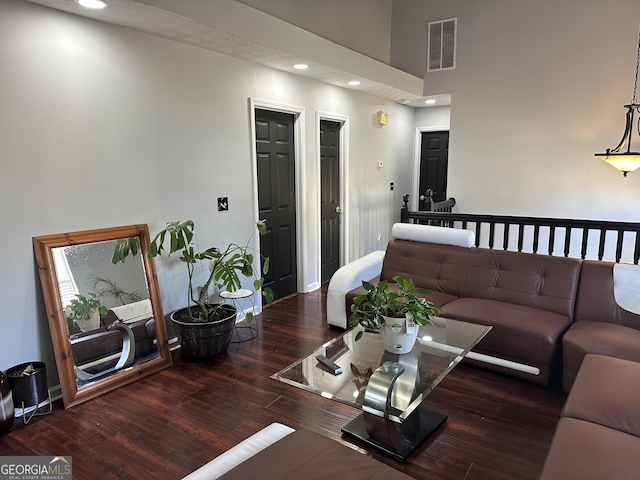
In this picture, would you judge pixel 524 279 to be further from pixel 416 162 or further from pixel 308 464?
pixel 416 162

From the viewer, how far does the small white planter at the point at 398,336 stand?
85.5 inches

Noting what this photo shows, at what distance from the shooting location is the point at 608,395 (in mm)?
1881

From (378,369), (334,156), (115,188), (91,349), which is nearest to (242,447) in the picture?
(378,369)

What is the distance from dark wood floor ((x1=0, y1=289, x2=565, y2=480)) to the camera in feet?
6.93

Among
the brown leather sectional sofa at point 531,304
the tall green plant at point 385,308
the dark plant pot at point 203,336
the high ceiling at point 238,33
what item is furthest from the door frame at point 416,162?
the tall green plant at point 385,308

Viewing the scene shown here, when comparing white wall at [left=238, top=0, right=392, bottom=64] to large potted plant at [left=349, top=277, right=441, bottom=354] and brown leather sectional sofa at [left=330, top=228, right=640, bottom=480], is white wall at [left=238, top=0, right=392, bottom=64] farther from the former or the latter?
large potted plant at [left=349, top=277, right=441, bottom=354]

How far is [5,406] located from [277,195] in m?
2.80

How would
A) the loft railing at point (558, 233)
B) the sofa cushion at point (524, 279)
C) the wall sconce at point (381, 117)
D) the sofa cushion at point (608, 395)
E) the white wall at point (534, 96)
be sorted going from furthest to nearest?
the wall sconce at point (381, 117), the white wall at point (534, 96), the loft railing at point (558, 233), the sofa cushion at point (524, 279), the sofa cushion at point (608, 395)

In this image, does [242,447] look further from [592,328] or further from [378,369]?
[592,328]

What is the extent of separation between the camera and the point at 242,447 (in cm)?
164

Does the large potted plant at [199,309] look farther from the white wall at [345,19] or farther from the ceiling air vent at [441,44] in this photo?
the ceiling air vent at [441,44]

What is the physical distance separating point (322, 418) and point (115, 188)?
6.70 ft

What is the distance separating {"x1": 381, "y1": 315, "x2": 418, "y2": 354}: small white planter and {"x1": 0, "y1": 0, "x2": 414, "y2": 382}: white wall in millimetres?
1941

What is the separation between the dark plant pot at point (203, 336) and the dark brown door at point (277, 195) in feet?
3.89
